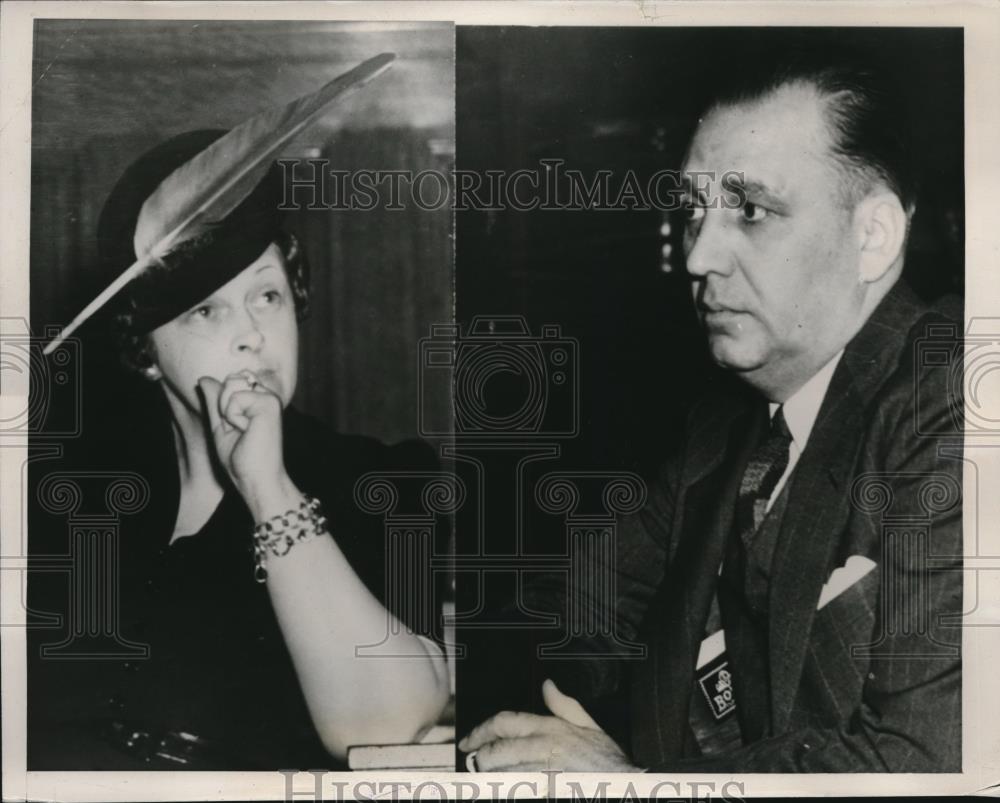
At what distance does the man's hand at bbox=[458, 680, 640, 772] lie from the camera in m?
2.21

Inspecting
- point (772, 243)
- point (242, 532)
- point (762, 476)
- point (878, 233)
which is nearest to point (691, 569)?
point (762, 476)

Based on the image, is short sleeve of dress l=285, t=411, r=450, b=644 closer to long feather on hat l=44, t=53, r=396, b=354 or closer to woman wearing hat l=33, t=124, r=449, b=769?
woman wearing hat l=33, t=124, r=449, b=769

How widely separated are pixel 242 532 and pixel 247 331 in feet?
1.41

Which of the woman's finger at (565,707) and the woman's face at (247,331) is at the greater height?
the woman's face at (247,331)

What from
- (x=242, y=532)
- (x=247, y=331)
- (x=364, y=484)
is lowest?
(x=242, y=532)

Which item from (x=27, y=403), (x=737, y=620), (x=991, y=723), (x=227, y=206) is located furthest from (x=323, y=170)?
(x=991, y=723)

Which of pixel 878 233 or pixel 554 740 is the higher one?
pixel 878 233

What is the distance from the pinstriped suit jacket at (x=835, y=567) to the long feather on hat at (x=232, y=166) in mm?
1034

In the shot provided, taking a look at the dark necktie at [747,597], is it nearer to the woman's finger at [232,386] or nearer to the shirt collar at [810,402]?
the shirt collar at [810,402]

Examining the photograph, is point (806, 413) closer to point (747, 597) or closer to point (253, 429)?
point (747, 597)

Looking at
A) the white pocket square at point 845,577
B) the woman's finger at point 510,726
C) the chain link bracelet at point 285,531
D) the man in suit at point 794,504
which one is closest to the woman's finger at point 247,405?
the chain link bracelet at point 285,531

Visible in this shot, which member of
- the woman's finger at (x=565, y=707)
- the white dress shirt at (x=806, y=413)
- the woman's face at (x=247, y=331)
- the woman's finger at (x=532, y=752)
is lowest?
the woman's finger at (x=532, y=752)

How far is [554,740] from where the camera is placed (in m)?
2.21

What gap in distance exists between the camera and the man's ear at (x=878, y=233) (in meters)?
2.15
